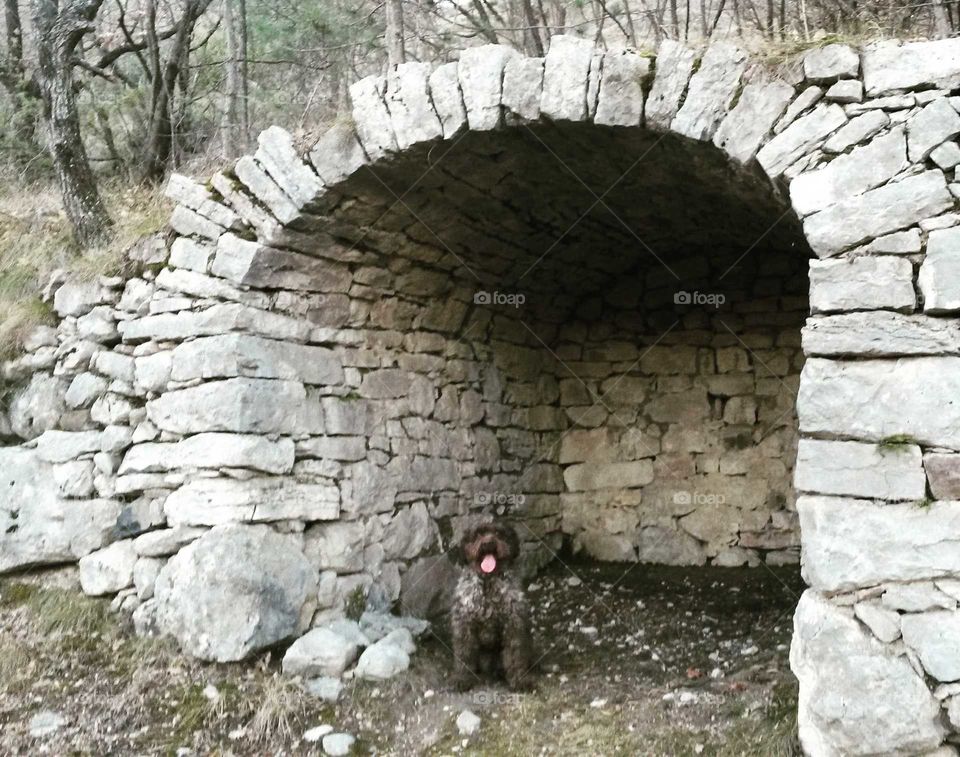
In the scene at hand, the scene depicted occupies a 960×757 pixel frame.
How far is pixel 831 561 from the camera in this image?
2.93m

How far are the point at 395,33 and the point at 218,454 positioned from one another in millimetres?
2719

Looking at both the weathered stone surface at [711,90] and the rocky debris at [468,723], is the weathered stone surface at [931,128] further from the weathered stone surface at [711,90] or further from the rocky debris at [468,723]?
the rocky debris at [468,723]

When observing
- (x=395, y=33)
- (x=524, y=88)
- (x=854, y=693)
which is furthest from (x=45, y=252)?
(x=854, y=693)

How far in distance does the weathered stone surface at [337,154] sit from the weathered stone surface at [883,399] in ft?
7.21

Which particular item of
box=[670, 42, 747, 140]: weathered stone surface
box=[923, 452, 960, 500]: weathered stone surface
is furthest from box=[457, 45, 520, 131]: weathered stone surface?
box=[923, 452, 960, 500]: weathered stone surface

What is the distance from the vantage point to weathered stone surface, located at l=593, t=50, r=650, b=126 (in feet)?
11.6

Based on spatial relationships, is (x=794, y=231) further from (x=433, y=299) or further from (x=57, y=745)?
(x=57, y=745)

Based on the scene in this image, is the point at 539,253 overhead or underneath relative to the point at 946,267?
overhead

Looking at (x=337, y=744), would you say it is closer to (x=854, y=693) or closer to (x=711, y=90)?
(x=854, y=693)

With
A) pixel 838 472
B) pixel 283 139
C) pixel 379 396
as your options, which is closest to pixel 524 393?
pixel 379 396

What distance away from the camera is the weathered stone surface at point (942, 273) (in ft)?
9.45

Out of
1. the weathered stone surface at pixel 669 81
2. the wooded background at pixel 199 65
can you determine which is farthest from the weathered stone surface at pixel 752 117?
the wooded background at pixel 199 65

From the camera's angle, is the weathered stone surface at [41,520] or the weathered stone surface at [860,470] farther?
the weathered stone surface at [41,520]

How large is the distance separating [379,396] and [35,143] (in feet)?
15.5
